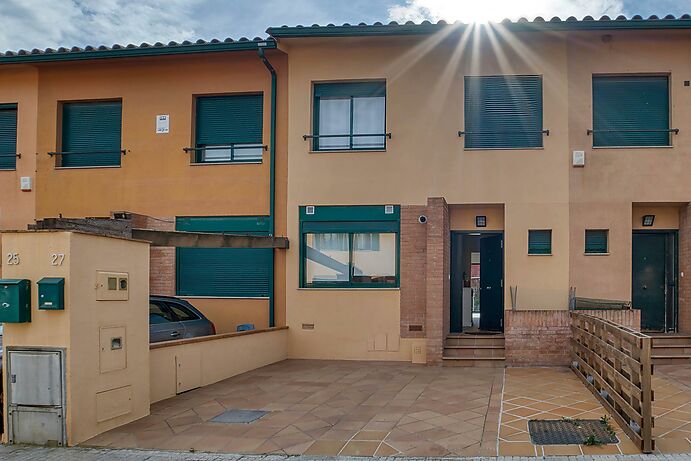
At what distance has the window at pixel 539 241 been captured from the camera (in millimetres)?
12188

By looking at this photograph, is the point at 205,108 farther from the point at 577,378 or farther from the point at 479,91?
the point at 577,378

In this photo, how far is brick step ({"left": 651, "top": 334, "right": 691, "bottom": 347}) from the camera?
11.5 meters

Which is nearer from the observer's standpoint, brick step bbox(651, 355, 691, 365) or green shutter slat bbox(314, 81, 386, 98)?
brick step bbox(651, 355, 691, 365)

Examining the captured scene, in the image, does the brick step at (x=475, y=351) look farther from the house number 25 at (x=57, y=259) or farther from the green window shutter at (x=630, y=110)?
the house number 25 at (x=57, y=259)

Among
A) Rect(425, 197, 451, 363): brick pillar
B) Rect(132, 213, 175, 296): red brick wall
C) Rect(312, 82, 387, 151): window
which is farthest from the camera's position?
Rect(132, 213, 175, 296): red brick wall

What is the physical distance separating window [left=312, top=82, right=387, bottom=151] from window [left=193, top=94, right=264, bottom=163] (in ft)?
4.41

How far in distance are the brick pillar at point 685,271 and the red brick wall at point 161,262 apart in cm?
1056

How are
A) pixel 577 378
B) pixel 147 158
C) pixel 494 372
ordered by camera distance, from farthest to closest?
pixel 147 158 → pixel 494 372 → pixel 577 378

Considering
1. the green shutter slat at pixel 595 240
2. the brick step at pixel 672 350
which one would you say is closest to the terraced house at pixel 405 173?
the green shutter slat at pixel 595 240

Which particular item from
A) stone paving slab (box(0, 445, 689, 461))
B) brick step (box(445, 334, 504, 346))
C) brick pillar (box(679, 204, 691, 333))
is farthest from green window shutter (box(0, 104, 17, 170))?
brick pillar (box(679, 204, 691, 333))

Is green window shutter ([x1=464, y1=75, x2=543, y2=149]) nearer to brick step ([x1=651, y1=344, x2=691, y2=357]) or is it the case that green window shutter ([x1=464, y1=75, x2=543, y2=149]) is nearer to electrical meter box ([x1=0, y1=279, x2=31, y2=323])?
brick step ([x1=651, y1=344, x2=691, y2=357])

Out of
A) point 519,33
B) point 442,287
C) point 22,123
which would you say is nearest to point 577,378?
point 442,287

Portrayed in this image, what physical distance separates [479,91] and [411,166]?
209 centimetres

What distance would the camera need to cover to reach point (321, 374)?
10680mm
